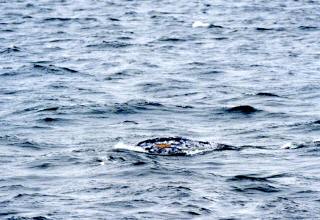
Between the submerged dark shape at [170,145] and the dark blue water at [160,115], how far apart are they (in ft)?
1.29

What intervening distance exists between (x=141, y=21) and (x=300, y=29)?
8942 mm

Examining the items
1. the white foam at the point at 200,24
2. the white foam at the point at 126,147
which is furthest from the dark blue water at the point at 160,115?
the white foam at the point at 200,24

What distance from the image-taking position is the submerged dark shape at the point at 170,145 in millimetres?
20828

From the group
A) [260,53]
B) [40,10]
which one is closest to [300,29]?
[260,53]

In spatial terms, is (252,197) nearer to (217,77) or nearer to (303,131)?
(303,131)

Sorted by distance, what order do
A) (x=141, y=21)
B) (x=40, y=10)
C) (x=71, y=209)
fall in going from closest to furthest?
(x=71, y=209)
(x=141, y=21)
(x=40, y=10)

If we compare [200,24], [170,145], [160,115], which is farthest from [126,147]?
[200,24]

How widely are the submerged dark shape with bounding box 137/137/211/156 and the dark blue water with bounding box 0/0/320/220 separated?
394 millimetres

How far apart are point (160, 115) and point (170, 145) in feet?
13.3

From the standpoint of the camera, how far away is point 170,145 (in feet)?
70.0

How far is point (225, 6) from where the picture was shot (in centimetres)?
5400

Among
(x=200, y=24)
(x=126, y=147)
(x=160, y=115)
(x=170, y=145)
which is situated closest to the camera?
(x=170, y=145)

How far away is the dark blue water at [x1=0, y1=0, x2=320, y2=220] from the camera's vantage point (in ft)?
57.2

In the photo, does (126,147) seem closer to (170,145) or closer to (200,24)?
(170,145)
